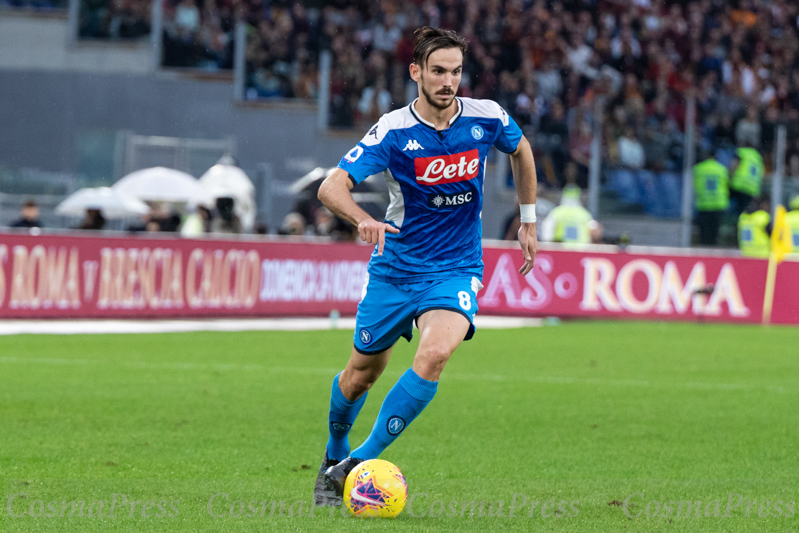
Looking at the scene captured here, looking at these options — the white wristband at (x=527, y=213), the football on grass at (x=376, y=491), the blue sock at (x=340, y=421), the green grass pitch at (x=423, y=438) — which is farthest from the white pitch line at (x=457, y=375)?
the football on grass at (x=376, y=491)

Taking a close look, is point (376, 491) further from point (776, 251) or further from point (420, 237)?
point (776, 251)

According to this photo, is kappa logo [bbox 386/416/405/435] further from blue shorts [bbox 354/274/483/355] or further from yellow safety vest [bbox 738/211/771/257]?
yellow safety vest [bbox 738/211/771/257]

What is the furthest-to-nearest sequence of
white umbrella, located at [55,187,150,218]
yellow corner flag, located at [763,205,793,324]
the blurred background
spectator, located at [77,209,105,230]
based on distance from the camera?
the blurred background → yellow corner flag, located at [763,205,793,324] → white umbrella, located at [55,187,150,218] → spectator, located at [77,209,105,230]

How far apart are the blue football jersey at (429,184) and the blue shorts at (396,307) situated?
58 mm

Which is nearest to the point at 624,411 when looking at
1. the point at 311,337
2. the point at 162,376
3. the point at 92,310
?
the point at 162,376

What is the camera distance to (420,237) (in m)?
5.79

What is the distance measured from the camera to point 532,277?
19766mm

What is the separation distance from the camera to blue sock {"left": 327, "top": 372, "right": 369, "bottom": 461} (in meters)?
5.90

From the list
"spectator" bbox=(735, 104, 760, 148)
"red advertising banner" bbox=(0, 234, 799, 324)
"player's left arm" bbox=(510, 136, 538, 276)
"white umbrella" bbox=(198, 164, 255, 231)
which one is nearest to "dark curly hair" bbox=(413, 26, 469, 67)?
"player's left arm" bbox=(510, 136, 538, 276)

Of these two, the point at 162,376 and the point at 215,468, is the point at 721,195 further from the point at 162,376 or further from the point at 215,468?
the point at 215,468

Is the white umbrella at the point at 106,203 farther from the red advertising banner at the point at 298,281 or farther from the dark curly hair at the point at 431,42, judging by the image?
the dark curly hair at the point at 431,42

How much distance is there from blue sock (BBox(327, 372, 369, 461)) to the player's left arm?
42.6 inches

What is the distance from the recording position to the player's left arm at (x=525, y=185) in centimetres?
604

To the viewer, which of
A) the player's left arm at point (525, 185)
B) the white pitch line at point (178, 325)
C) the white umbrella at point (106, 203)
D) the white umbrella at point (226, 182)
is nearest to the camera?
the player's left arm at point (525, 185)
